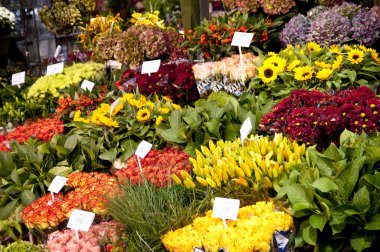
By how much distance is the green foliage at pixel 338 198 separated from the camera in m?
2.11

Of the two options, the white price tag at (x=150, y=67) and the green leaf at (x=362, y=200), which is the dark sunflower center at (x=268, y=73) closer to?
the white price tag at (x=150, y=67)

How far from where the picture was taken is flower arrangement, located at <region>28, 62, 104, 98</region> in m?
4.71

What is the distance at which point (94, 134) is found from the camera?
12.1ft

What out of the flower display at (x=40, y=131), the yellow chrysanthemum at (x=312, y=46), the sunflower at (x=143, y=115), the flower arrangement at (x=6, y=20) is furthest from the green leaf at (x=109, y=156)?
the flower arrangement at (x=6, y=20)

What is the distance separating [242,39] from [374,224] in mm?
2366

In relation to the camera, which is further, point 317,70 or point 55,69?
point 55,69

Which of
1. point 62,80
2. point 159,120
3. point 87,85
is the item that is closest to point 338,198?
point 159,120

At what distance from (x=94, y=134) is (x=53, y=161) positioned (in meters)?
0.41

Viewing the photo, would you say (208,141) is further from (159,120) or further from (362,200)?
(362,200)

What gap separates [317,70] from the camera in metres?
3.83

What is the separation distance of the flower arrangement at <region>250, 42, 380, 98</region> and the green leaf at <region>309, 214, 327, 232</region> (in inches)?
64.2

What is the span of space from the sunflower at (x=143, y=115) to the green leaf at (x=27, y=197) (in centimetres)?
84

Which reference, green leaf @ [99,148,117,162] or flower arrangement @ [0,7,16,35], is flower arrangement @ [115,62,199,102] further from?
A: flower arrangement @ [0,7,16,35]

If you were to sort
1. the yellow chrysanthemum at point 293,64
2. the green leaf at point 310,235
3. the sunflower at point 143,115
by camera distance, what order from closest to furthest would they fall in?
1. the green leaf at point 310,235
2. the sunflower at point 143,115
3. the yellow chrysanthemum at point 293,64
